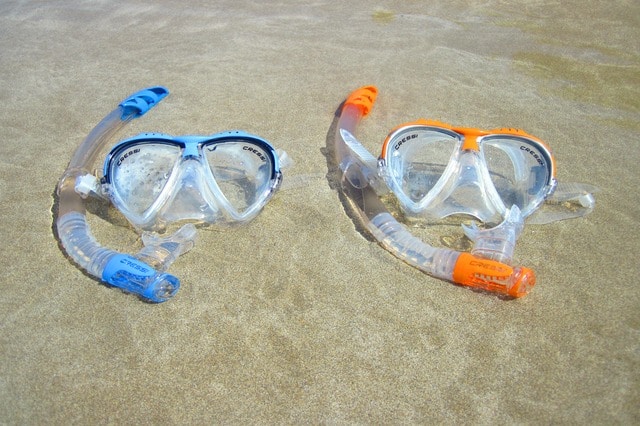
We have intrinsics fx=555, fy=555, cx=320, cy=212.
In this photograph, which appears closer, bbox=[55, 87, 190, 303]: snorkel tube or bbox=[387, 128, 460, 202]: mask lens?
bbox=[55, 87, 190, 303]: snorkel tube

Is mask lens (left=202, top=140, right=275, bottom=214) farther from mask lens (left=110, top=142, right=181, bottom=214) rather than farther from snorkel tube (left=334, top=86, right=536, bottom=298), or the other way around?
snorkel tube (left=334, top=86, right=536, bottom=298)

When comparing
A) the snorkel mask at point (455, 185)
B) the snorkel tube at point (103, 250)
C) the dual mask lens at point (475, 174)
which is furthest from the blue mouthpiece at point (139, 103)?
the dual mask lens at point (475, 174)

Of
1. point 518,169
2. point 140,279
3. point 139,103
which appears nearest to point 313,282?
point 140,279

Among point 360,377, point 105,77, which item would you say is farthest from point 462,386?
point 105,77

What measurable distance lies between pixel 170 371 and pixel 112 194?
1.14 meters

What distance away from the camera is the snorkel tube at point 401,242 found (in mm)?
2602

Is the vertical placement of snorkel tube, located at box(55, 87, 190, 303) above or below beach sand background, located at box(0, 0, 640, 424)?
above

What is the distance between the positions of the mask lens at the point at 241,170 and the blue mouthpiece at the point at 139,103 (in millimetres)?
1409

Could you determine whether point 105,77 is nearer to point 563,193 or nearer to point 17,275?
point 17,275

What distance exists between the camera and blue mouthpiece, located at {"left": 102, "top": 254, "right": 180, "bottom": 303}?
8.59ft

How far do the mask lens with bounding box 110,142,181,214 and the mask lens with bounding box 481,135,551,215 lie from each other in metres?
1.82

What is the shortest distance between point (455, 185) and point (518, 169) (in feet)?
1.32

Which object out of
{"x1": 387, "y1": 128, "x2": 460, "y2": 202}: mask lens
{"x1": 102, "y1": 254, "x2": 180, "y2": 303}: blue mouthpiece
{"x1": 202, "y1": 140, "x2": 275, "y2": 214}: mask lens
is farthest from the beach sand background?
{"x1": 387, "y1": 128, "x2": 460, "y2": 202}: mask lens

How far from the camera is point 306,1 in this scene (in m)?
6.42
